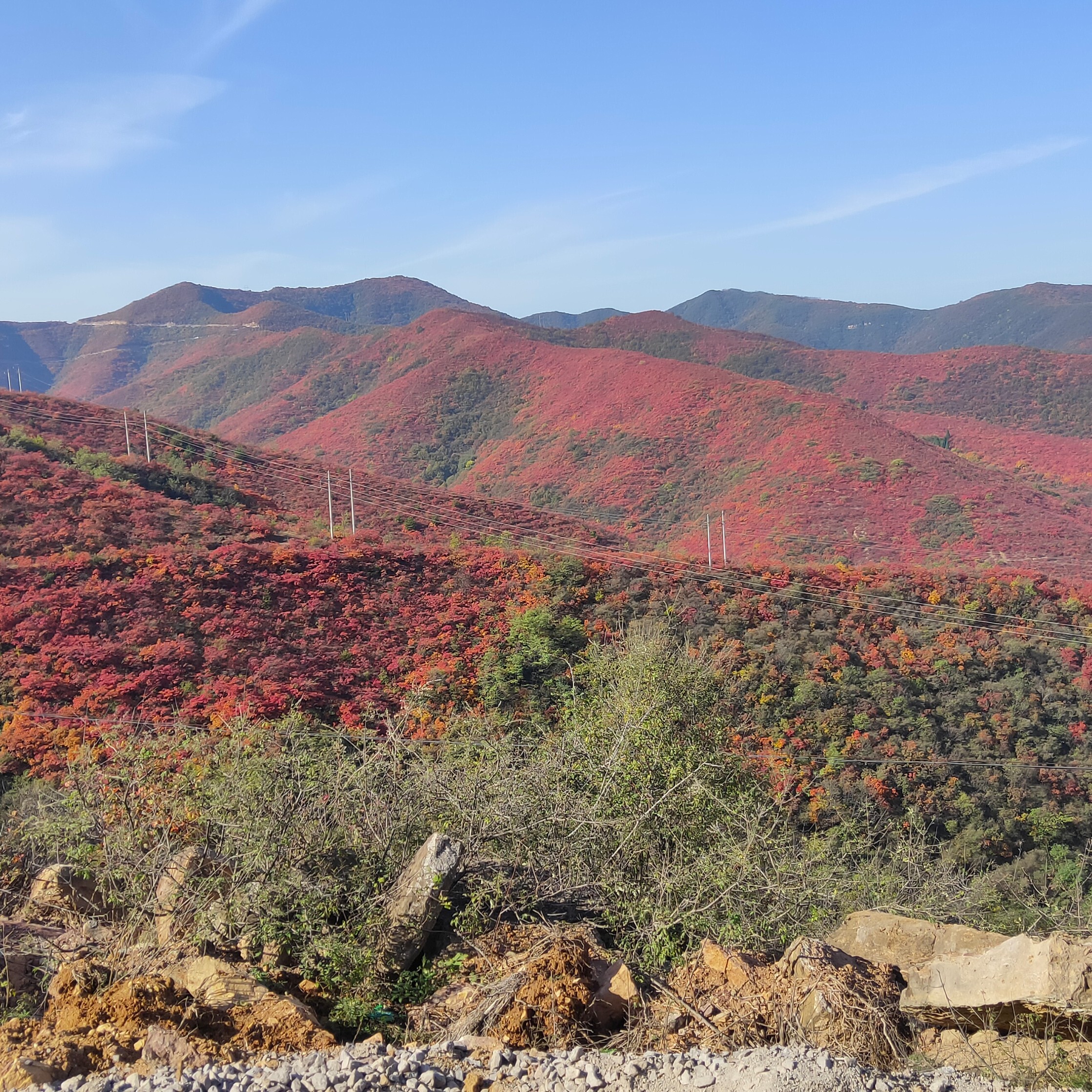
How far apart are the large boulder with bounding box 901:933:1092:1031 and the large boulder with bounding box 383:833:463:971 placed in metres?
2.53

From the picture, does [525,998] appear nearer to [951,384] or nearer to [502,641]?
[502,641]

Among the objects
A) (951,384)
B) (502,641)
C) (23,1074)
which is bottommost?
(502,641)

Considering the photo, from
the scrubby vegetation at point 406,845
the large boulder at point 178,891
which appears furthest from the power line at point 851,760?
the large boulder at point 178,891

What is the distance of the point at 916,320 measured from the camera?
129625mm

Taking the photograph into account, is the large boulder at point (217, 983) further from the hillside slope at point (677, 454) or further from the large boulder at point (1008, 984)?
the hillside slope at point (677, 454)

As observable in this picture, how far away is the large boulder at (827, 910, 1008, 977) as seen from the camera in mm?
5301

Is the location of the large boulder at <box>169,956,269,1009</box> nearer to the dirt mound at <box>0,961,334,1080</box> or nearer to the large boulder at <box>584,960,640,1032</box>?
the dirt mound at <box>0,961,334,1080</box>

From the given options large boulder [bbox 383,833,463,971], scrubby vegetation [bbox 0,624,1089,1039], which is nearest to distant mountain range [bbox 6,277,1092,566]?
scrubby vegetation [bbox 0,624,1089,1039]

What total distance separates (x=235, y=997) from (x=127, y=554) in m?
16.0

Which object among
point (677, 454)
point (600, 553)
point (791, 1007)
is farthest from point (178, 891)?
point (677, 454)

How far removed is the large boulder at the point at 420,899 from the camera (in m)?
5.21

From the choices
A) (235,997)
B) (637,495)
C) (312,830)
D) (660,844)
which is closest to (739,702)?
(660,844)

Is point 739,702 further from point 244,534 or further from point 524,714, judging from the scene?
point 244,534

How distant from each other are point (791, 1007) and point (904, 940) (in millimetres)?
1416
